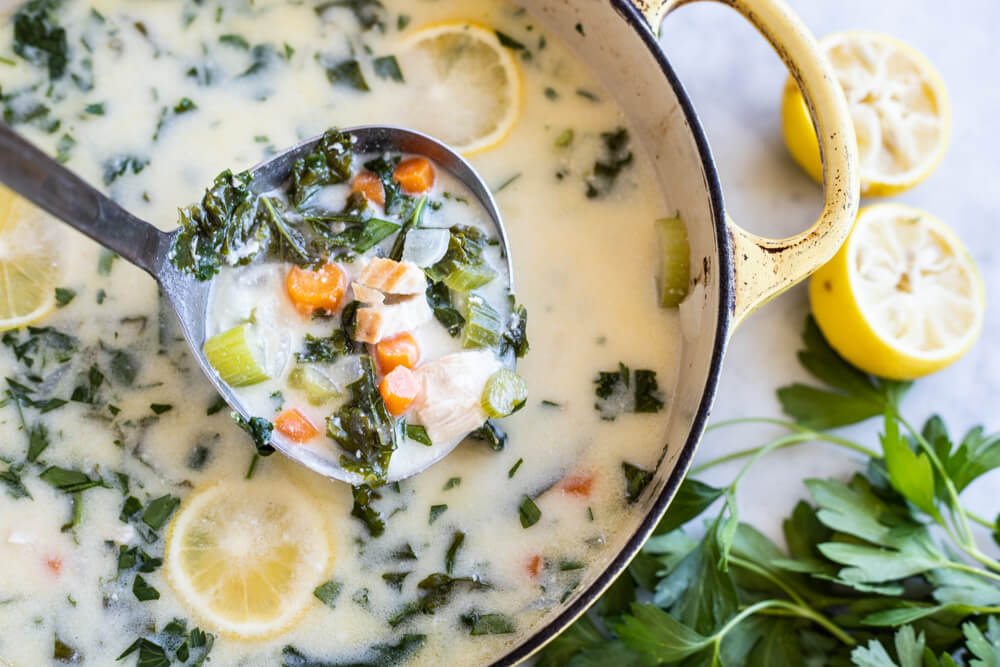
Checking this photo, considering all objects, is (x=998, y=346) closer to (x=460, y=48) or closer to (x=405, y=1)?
(x=460, y=48)

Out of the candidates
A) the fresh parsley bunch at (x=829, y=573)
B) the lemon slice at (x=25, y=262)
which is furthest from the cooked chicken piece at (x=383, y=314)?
the fresh parsley bunch at (x=829, y=573)

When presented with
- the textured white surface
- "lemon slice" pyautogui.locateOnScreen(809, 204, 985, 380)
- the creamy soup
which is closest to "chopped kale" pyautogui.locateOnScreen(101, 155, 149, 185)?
the creamy soup

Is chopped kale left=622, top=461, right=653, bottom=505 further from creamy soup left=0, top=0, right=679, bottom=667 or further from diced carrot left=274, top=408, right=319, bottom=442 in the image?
diced carrot left=274, top=408, right=319, bottom=442

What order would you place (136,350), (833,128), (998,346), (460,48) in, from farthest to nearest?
(998,346), (460,48), (136,350), (833,128)

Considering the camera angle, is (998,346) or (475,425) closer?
(475,425)

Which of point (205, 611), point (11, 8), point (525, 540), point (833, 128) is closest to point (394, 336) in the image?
point (525, 540)

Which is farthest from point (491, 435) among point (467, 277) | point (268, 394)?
point (268, 394)

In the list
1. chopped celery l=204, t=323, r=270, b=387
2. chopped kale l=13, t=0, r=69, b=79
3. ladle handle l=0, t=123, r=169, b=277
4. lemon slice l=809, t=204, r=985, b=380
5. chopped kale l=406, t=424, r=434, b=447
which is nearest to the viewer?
ladle handle l=0, t=123, r=169, b=277
